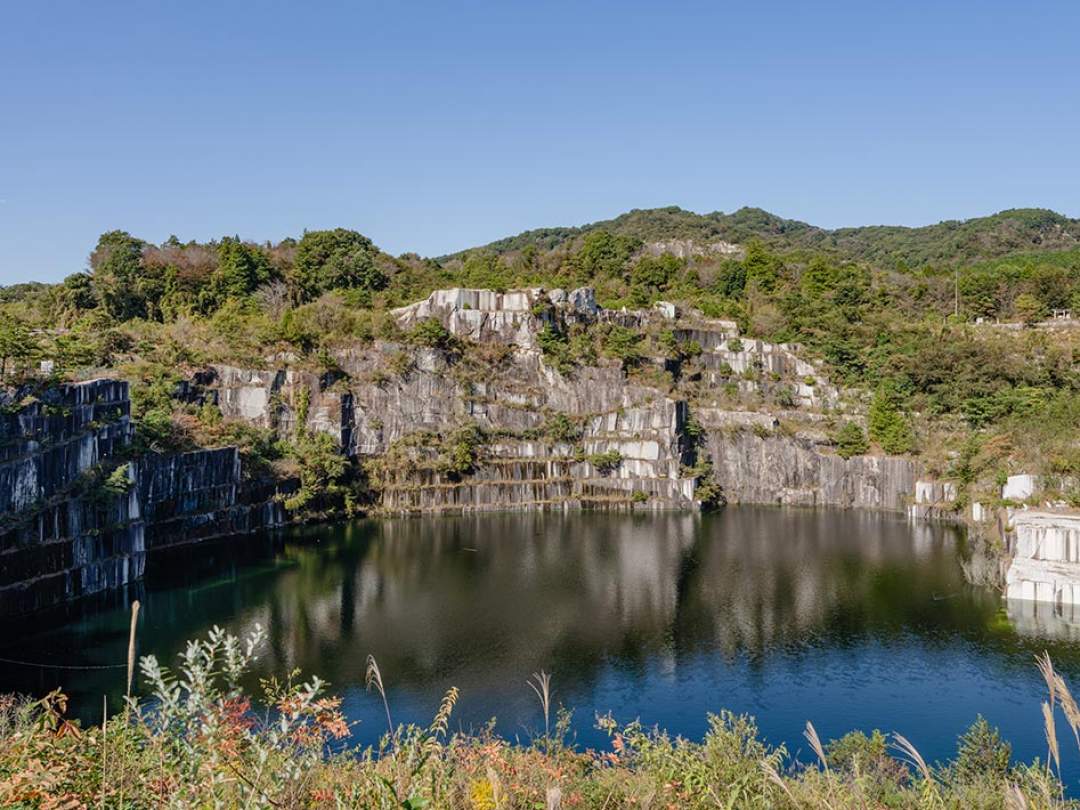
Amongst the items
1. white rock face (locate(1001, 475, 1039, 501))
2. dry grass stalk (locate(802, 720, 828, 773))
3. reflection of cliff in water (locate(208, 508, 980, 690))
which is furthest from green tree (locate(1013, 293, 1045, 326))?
dry grass stalk (locate(802, 720, 828, 773))

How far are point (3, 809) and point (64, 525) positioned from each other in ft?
90.8

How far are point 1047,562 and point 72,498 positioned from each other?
35512mm

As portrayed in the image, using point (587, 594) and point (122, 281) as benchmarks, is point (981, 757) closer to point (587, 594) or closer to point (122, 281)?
point (587, 594)

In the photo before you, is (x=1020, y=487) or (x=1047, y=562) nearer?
(x=1047, y=562)

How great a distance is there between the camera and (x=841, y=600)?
102ft

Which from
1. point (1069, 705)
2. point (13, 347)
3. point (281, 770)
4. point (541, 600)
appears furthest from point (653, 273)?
point (281, 770)

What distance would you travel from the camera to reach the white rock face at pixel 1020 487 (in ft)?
123

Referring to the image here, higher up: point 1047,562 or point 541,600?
point 1047,562

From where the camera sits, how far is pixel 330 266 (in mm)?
65062

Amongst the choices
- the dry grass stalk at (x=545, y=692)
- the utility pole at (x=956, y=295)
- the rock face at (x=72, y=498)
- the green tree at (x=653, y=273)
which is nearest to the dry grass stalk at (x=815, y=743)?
the dry grass stalk at (x=545, y=692)

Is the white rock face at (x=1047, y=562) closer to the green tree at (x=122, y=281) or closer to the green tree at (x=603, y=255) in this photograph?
the green tree at (x=603, y=255)

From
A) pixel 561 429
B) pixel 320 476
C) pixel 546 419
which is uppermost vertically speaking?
pixel 546 419

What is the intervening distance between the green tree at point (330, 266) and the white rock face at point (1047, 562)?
4898 cm

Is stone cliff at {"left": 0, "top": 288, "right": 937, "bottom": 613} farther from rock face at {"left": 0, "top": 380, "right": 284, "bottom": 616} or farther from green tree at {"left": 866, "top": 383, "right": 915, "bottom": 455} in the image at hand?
rock face at {"left": 0, "top": 380, "right": 284, "bottom": 616}
